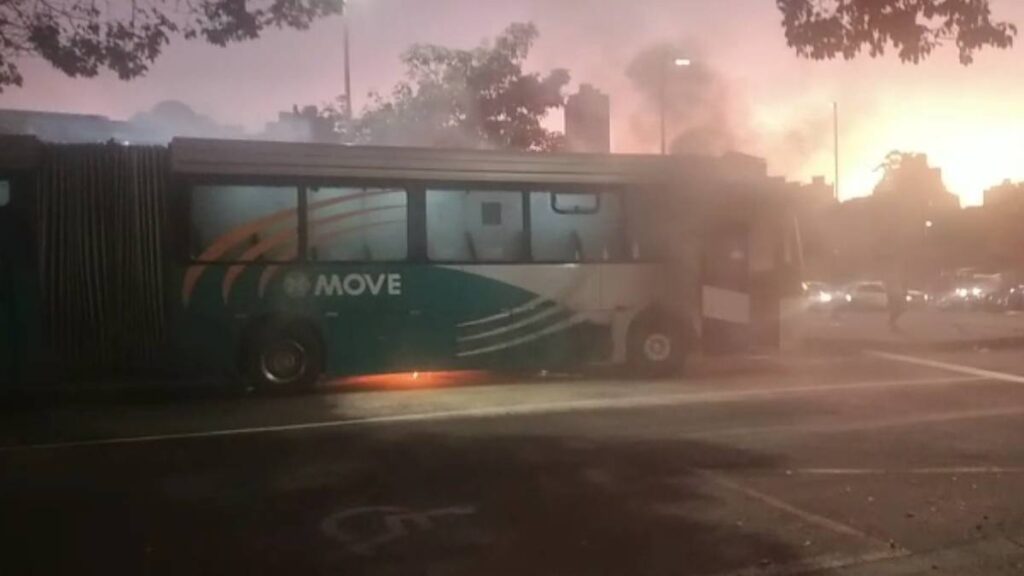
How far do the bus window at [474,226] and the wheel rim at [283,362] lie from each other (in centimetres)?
232

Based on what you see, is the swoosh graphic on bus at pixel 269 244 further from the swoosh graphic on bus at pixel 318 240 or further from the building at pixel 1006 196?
the building at pixel 1006 196

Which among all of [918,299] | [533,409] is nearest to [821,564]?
[533,409]

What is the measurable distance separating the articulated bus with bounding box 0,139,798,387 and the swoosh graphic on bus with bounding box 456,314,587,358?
0.10 ft

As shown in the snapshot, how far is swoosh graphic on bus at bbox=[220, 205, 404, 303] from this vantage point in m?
16.7

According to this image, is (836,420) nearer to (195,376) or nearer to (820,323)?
(195,376)

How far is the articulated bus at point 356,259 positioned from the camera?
15984 mm

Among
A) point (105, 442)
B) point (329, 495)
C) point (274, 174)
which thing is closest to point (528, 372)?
point (274, 174)

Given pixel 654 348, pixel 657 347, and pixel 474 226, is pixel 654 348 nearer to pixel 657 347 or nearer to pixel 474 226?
pixel 657 347

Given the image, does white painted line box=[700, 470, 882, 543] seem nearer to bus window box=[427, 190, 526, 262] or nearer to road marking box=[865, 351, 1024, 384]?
bus window box=[427, 190, 526, 262]

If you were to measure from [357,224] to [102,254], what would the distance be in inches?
133

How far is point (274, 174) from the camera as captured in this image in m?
16.9

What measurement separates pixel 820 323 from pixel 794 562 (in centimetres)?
2757

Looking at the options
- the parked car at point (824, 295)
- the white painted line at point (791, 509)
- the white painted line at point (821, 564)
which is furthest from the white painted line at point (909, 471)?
the parked car at point (824, 295)

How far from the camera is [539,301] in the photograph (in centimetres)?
1831
